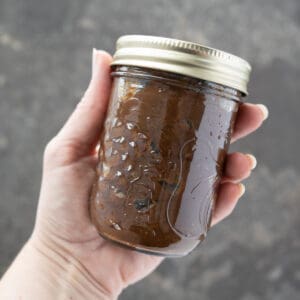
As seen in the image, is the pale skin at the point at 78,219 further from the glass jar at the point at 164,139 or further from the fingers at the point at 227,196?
the glass jar at the point at 164,139

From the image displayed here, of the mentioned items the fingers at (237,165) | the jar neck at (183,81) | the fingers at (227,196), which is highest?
the jar neck at (183,81)

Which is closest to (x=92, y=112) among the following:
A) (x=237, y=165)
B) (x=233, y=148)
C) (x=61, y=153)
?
(x=61, y=153)

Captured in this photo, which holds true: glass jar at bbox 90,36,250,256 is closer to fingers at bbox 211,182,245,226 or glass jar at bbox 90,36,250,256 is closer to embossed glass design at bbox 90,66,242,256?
embossed glass design at bbox 90,66,242,256

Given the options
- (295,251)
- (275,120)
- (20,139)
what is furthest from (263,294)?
(20,139)

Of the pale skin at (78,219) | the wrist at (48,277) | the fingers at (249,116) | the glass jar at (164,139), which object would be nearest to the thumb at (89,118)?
the pale skin at (78,219)

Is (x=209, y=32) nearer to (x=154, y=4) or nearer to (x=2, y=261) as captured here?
(x=154, y=4)

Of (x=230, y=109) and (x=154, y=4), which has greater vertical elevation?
(x=154, y=4)
